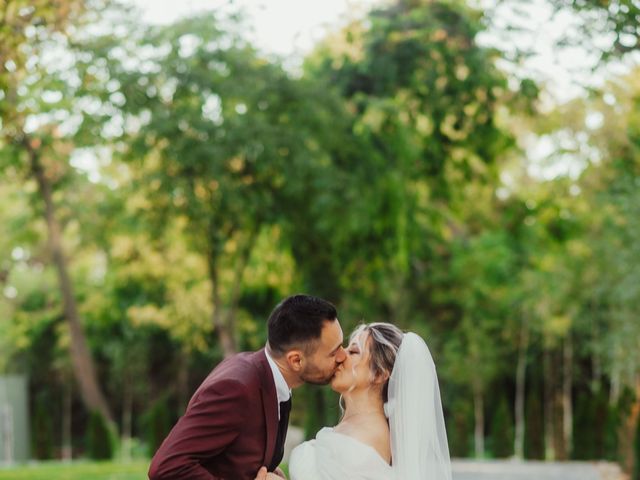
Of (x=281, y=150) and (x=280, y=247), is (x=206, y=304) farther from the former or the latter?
(x=281, y=150)

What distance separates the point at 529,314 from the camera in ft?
89.9

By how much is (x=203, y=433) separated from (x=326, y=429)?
3.71ft

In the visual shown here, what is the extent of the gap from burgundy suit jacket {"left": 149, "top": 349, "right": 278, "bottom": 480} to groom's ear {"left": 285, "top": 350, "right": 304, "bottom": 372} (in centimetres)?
9

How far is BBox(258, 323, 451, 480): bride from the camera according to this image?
483cm

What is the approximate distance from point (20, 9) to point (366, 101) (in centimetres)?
1253

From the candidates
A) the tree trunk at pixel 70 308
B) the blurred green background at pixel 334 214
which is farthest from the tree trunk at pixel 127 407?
the tree trunk at pixel 70 308

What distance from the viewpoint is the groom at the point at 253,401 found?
13.2 feet

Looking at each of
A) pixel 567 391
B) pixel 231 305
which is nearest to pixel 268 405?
pixel 231 305

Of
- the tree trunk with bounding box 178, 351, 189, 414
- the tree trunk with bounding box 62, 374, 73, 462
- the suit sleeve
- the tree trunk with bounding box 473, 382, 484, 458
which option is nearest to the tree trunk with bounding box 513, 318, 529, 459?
the tree trunk with bounding box 473, 382, 484, 458

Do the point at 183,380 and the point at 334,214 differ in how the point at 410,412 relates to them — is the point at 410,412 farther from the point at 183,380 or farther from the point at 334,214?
the point at 183,380

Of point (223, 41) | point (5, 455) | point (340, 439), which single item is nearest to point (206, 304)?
point (5, 455)

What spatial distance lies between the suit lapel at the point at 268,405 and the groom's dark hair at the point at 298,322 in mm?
89

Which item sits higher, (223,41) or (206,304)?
(223,41)

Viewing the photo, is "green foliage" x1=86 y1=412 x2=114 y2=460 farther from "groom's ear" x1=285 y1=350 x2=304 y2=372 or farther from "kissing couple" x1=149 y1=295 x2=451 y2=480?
"groom's ear" x1=285 y1=350 x2=304 y2=372
